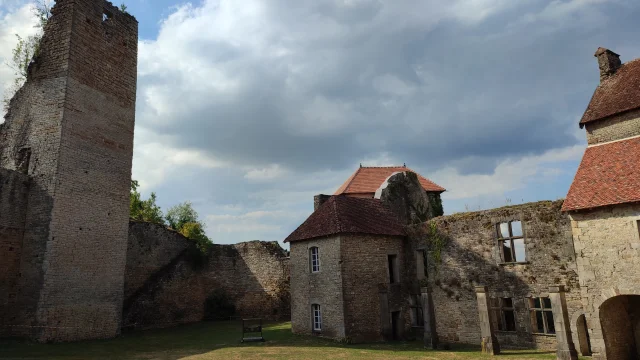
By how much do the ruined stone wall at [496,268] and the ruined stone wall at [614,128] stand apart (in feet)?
13.5

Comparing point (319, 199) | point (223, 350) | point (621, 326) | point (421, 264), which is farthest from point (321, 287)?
point (621, 326)

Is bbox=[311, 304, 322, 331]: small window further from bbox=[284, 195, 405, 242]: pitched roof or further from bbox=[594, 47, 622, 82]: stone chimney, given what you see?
bbox=[594, 47, 622, 82]: stone chimney

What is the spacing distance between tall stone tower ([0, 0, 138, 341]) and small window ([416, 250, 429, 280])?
1256cm

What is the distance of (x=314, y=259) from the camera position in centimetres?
1897

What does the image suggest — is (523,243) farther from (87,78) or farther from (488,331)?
(87,78)

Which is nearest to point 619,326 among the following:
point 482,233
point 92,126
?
point 482,233

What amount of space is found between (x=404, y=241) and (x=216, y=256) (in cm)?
1257

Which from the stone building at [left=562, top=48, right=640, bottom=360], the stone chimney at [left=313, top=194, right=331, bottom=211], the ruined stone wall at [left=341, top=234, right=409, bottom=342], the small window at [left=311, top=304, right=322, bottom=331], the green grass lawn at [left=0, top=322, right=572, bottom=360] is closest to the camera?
the stone building at [left=562, top=48, right=640, bottom=360]

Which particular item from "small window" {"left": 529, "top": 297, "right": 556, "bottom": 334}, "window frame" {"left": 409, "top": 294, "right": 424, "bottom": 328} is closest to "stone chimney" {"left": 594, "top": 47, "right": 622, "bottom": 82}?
"small window" {"left": 529, "top": 297, "right": 556, "bottom": 334}

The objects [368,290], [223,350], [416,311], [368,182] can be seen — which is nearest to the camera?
[223,350]

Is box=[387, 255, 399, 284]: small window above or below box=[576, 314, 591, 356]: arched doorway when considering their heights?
above

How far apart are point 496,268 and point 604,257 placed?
4.10m

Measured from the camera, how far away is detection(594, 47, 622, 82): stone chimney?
18.4 meters

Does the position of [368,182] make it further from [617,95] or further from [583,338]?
[583,338]
